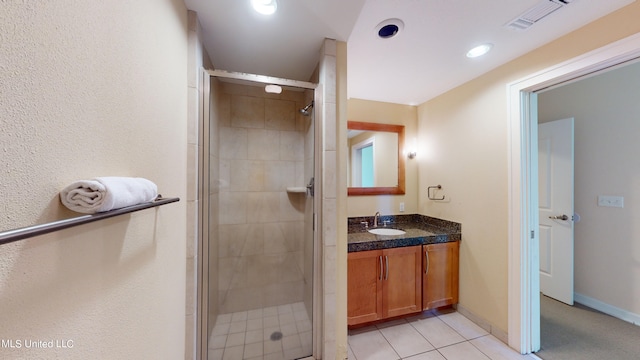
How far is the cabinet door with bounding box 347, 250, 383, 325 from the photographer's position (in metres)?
1.85

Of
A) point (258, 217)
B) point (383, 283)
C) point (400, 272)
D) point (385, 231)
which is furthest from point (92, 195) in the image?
point (385, 231)

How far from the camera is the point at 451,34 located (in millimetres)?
1466

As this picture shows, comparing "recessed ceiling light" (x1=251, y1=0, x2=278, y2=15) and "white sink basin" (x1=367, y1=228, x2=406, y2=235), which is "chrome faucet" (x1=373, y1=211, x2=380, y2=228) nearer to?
"white sink basin" (x1=367, y1=228, x2=406, y2=235)

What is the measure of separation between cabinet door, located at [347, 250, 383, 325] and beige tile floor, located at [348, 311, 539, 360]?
162 mm

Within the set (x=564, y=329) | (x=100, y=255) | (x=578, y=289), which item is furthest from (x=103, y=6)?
(x=578, y=289)

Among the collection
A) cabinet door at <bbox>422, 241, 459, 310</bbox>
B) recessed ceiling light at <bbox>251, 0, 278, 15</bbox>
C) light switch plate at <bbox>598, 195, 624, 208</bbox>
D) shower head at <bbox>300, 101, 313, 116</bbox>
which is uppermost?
recessed ceiling light at <bbox>251, 0, 278, 15</bbox>

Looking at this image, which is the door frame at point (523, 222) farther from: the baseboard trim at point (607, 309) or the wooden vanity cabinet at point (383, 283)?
the baseboard trim at point (607, 309)

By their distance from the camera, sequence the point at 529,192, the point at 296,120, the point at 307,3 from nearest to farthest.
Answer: the point at 307,3
the point at 529,192
the point at 296,120

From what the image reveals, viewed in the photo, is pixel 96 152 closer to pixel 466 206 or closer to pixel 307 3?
pixel 307 3

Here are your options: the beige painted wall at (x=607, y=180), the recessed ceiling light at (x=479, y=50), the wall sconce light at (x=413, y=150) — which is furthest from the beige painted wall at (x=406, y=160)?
the beige painted wall at (x=607, y=180)

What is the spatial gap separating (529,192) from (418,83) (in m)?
1.36

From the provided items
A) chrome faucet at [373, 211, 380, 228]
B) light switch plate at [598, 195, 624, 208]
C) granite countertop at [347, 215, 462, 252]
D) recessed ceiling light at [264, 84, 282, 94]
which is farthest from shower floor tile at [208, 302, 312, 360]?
light switch plate at [598, 195, 624, 208]

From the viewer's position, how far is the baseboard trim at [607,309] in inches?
76.4

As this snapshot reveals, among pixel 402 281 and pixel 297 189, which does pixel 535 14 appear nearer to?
pixel 297 189
